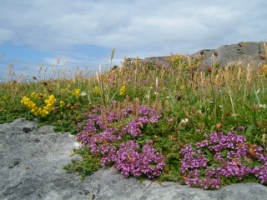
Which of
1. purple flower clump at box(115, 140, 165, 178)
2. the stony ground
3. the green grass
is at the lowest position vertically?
the stony ground

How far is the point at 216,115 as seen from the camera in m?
6.42

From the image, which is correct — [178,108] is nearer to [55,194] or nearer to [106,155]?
[106,155]

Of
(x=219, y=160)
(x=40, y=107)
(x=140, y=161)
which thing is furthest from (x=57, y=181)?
(x=40, y=107)

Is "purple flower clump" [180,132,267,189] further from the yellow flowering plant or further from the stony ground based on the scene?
the yellow flowering plant

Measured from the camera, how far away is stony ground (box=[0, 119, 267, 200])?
14.9 ft

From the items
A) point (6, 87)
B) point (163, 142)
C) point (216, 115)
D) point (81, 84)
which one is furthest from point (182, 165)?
point (6, 87)

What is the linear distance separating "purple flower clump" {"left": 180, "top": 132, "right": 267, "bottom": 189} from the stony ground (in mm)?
170

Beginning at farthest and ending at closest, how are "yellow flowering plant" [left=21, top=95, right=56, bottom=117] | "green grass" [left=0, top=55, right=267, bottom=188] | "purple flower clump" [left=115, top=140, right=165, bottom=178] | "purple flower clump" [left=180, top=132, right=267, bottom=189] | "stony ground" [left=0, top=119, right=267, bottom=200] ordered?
"yellow flowering plant" [left=21, top=95, right=56, bottom=117] < "green grass" [left=0, top=55, right=267, bottom=188] < "purple flower clump" [left=115, top=140, right=165, bottom=178] < "purple flower clump" [left=180, top=132, right=267, bottom=189] < "stony ground" [left=0, top=119, right=267, bottom=200]

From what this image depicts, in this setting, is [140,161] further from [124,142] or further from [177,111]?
[177,111]

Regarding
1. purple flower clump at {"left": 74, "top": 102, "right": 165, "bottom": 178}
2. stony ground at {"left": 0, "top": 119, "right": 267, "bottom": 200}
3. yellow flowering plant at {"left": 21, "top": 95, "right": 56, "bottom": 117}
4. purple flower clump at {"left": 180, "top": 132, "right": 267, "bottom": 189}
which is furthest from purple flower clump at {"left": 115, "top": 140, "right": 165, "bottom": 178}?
yellow flowering plant at {"left": 21, "top": 95, "right": 56, "bottom": 117}

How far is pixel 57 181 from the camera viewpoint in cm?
545

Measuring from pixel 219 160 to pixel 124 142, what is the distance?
1.49 meters

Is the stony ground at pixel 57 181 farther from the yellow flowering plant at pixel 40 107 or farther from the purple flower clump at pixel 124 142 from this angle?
the yellow flowering plant at pixel 40 107

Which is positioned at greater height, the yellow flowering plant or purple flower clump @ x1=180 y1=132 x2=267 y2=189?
the yellow flowering plant
